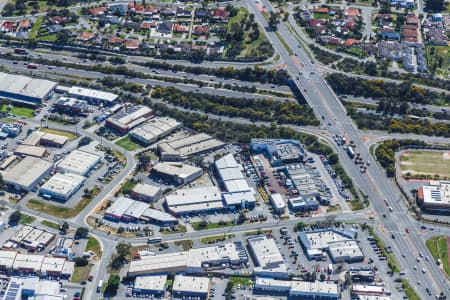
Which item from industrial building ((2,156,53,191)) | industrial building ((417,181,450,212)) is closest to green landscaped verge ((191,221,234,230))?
industrial building ((2,156,53,191))

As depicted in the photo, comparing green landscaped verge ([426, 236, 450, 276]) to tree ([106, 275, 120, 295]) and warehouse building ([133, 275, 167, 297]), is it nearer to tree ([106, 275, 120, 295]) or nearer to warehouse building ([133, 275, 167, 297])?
warehouse building ([133, 275, 167, 297])

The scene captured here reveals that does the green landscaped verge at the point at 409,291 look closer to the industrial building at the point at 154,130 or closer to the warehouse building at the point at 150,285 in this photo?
the warehouse building at the point at 150,285

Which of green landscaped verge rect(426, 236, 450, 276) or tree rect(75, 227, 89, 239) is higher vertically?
green landscaped verge rect(426, 236, 450, 276)

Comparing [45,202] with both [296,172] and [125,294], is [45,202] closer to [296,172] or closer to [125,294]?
[125,294]

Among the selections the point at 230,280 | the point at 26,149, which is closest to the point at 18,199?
the point at 26,149

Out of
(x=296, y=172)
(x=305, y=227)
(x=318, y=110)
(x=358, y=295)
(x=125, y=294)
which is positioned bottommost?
(x=125, y=294)

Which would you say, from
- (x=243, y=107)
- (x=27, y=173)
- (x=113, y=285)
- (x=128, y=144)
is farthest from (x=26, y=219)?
(x=243, y=107)

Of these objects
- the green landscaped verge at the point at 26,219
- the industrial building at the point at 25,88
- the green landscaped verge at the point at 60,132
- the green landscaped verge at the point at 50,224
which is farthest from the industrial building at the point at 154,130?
the green landscaped verge at the point at 26,219
